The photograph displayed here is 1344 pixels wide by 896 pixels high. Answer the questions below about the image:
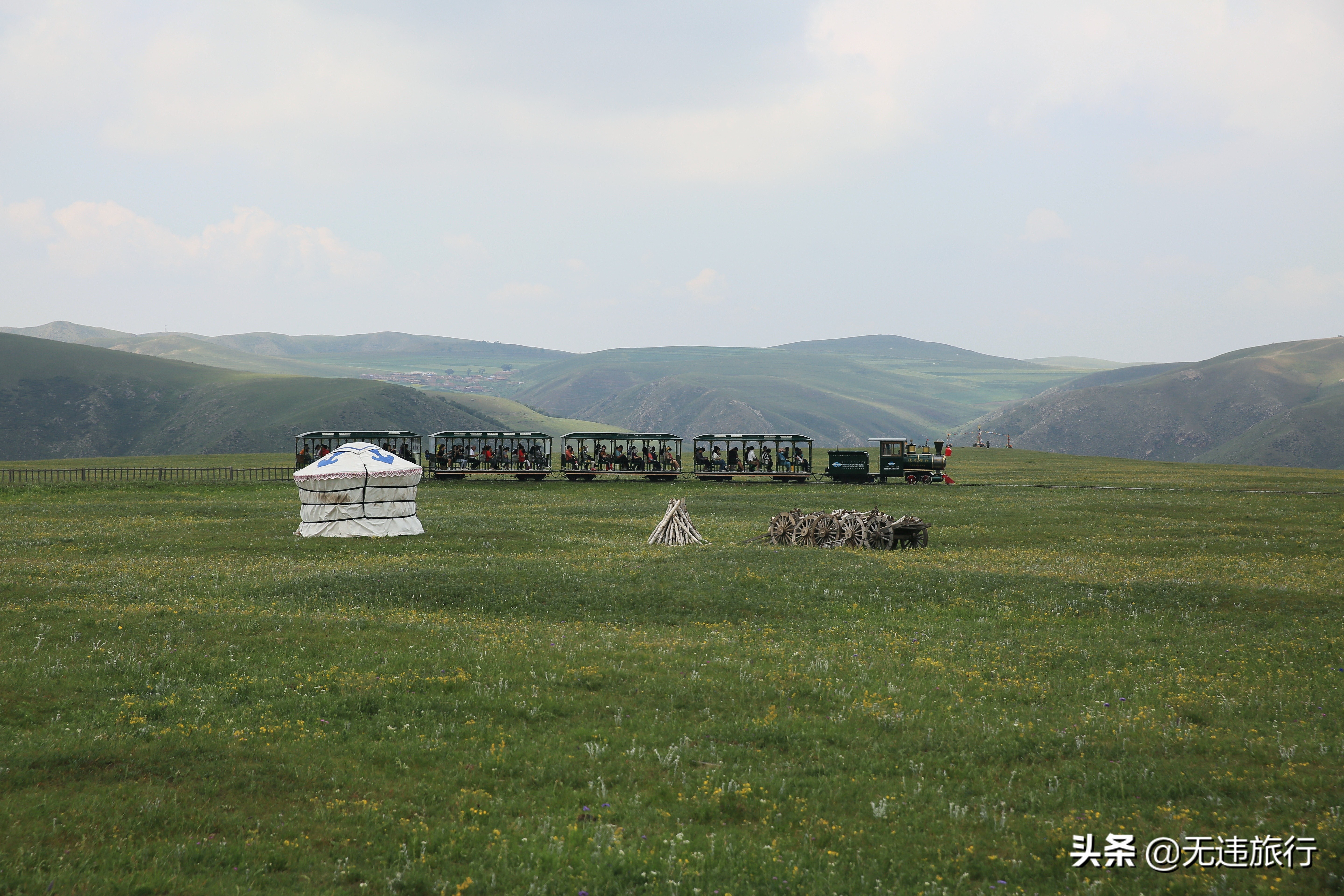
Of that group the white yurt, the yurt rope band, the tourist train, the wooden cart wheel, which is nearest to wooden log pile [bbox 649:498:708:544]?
the wooden cart wheel

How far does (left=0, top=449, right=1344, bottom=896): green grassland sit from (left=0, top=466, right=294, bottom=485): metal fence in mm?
48375

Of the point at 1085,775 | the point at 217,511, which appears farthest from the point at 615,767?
the point at 217,511

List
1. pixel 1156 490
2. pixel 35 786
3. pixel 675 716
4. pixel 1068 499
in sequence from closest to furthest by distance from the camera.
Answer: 1. pixel 35 786
2. pixel 675 716
3. pixel 1068 499
4. pixel 1156 490

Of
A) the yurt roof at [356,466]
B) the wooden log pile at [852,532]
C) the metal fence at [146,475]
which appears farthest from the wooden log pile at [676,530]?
the metal fence at [146,475]

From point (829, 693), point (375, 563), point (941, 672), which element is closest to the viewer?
point (829, 693)

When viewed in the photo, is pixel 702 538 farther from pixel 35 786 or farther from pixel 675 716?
pixel 35 786

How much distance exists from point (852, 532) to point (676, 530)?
6.71 m

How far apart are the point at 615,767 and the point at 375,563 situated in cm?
1798

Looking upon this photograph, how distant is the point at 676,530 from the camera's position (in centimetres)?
3120

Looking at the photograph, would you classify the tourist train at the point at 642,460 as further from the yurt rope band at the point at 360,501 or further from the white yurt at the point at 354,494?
the yurt rope band at the point at 360,501

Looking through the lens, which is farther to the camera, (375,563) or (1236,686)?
(375,563)

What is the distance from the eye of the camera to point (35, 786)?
894 cm

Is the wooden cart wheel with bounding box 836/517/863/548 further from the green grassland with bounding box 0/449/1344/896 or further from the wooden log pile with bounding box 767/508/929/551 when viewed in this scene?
the green grassland with bounding box 0/449/1344/896

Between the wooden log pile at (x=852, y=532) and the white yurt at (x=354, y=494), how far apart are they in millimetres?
14733
